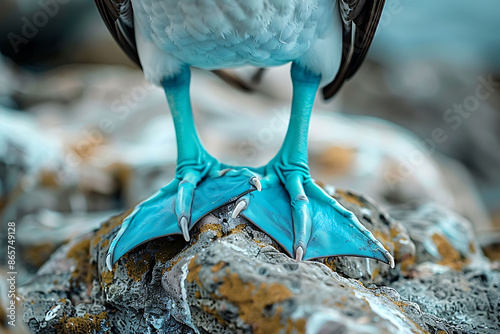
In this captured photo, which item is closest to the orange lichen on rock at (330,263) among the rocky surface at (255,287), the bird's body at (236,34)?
the rocky surface at (255,287)

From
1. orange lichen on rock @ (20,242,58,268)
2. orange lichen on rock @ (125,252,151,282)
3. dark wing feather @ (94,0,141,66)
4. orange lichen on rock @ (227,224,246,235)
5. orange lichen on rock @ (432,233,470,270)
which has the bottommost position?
orange lichen on rock @ (20,242,58,268)

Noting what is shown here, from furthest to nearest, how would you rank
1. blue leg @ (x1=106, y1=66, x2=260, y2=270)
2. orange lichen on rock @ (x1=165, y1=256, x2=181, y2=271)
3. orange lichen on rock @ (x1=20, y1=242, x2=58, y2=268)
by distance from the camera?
orange lichen on rock @ (x1=20, y1=242, x2=58, y2=268)
blue leg @ (x1=106, y1=66, x2=260, y2=270)
orange lichen on rock @ (x1=165, y1=256, x2=181, y2=271)

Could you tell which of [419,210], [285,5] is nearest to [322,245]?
[285,5]

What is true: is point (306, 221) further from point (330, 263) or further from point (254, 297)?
point (254, 297)

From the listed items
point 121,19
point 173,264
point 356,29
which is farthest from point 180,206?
point 356,29

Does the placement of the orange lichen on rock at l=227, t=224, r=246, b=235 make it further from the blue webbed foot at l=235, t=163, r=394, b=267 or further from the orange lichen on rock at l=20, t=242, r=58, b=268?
the orange lichen on rock at l=20, t=242, r=58, b=268

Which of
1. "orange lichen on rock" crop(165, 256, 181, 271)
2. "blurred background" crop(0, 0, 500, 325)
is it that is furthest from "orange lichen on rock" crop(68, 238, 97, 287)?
"blurred background" crop(0, 0, 500, 325)
